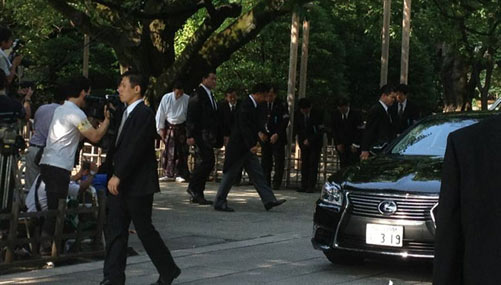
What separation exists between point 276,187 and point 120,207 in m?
10.2

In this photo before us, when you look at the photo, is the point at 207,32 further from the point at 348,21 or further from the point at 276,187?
the point at 348,21

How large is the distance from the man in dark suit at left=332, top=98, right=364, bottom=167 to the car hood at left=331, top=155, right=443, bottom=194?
290 inches

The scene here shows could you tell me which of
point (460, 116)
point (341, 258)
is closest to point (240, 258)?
point (341, 258)

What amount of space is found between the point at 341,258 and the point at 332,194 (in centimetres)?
64

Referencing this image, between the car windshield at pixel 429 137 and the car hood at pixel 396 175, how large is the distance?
0.95 ft

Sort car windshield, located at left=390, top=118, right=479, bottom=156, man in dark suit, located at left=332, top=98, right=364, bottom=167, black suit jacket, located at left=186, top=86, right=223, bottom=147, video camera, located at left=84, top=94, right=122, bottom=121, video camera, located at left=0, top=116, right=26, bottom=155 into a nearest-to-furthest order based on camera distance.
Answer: video camera, located at left=0, top=116, right=26, bottom=155 < car windshield, located at left=390, top=118, right=479, bottom=156 < video camera, located at left=84, top=94, right=122, bottom=121 < black suit jacket, located at left=186, top=86, right=223, bottom=147 < man in dark suit, located at left=332, top=98, right=364, bottom=167

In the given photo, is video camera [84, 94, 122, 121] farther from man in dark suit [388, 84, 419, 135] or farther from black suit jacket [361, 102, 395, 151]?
man in dark suit [388, 84, 419, 135]

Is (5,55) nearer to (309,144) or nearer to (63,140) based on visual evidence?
(63,140)

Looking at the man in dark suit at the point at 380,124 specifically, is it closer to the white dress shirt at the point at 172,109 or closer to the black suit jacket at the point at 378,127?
the black suit jacket at the point at 378,127

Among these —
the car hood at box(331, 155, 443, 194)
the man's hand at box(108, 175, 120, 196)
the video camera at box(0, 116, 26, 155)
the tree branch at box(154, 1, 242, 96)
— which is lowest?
the man's hand at box(108, 175, 120, 196)

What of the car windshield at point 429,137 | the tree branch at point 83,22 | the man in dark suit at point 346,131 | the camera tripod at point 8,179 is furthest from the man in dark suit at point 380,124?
the camera tripod at point 8,179

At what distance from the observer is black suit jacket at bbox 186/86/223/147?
1516 cm

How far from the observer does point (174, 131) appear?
18.0m

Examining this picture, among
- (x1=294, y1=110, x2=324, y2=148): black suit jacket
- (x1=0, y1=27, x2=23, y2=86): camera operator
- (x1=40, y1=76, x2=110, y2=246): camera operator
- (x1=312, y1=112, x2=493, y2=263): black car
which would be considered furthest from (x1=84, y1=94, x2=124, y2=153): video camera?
(x1=294, y1=110, x2=324, y2=148): black suit jacket
